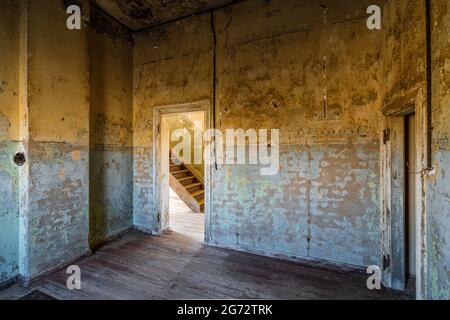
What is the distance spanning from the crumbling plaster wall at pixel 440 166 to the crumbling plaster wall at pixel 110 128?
371 cm

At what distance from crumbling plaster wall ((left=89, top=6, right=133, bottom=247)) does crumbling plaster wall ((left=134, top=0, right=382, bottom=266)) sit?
913 mm

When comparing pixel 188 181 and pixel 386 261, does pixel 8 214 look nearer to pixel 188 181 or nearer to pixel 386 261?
pixel 188 181

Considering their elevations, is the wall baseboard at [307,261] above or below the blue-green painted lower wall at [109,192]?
below

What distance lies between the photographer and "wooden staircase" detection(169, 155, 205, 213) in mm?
5109

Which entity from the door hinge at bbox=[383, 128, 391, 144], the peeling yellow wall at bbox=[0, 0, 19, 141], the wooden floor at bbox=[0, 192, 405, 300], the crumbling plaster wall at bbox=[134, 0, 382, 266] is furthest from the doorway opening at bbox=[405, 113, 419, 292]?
the peeling yellow wall at bbox=[0, 0, 19, 141]

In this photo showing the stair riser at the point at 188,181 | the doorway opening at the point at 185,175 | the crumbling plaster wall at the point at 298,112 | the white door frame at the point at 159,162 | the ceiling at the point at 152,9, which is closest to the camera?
the crumbling plaster wall at the point at 298,112

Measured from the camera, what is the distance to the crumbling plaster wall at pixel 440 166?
126 cm

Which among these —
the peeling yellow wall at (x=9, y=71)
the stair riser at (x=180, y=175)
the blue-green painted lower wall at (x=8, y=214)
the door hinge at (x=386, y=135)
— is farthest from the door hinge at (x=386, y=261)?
the stair riser at (x=180, y=175)

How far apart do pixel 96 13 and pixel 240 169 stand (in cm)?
308

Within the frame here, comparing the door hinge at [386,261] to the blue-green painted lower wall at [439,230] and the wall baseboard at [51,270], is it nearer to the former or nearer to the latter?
the blue-green painted lower wall at [439,230]

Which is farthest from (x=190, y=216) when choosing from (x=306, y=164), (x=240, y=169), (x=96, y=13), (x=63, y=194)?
(x=96, y=13)

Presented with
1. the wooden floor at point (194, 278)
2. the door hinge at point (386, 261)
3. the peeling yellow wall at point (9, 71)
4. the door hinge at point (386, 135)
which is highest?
the peeling yellow wall at point (9, 71)

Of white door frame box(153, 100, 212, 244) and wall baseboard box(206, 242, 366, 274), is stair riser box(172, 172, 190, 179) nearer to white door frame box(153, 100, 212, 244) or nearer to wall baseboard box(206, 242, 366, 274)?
white door frame box(153, 100, 212, 244)

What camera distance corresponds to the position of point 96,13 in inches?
128
